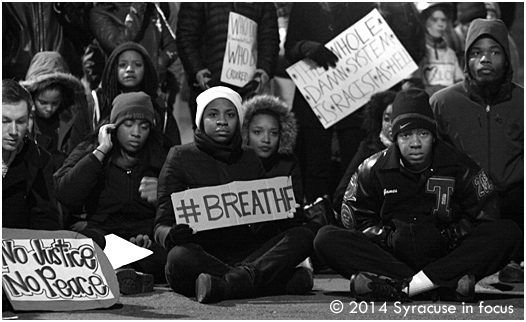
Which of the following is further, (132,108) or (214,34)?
(214,34)

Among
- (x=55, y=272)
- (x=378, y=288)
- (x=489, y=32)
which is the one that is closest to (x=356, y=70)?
(x=489, y=32)

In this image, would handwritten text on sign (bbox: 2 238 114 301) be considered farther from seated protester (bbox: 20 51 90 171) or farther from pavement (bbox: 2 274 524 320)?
seated protester (bbox: 20 51 90 171)

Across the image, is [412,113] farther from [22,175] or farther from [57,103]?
[57,103]

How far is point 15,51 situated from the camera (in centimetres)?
727

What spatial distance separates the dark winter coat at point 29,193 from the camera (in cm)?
549

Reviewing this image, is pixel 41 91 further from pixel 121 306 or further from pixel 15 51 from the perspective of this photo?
pixel 121 306

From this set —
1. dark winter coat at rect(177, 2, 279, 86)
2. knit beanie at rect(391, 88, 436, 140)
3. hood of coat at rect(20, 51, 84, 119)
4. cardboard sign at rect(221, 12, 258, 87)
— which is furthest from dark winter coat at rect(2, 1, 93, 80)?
knit beanie at rect(391, 88, 436, 140)

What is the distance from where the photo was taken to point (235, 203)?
5.94m

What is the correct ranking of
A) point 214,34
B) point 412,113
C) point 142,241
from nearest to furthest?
1. point 412,113
2. point 142,241
3. point 214,34

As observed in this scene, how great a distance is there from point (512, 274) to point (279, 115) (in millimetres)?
1635

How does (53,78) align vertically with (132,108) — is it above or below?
above

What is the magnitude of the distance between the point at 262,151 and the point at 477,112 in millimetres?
1278

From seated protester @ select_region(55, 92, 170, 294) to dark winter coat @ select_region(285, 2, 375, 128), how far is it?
47.5 inches

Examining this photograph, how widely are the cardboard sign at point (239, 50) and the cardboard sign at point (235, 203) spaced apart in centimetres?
130
